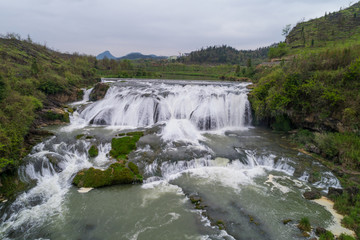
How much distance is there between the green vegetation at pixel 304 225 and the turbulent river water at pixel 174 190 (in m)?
0.29

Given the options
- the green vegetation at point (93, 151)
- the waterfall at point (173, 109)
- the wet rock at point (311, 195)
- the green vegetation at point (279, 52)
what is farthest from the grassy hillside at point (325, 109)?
the green vegetation at point (279, 52)

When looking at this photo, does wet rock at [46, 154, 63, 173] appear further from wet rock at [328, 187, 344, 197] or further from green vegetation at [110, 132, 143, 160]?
wet rock at [328, 187, 344, 197]

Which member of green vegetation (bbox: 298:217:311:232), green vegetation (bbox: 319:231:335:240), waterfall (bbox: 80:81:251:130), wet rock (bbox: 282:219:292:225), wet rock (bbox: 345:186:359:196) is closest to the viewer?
green vegetation (bbox: 319:231:335:240)

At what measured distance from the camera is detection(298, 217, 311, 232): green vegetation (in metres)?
8.18

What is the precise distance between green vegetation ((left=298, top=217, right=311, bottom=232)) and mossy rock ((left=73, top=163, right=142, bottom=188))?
28.2 ft

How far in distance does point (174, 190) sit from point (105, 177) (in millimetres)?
4302

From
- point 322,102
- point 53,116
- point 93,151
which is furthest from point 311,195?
point 53,116

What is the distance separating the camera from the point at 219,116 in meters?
22.2

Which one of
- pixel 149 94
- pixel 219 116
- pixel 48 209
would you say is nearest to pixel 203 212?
pixel 48 209

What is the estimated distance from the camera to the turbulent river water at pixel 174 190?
27.4 feet

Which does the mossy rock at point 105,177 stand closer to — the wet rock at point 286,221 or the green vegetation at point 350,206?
the wet rock at point 286,221

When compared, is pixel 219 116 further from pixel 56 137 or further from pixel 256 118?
pixel 56 137

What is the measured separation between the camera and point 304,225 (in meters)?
8.23

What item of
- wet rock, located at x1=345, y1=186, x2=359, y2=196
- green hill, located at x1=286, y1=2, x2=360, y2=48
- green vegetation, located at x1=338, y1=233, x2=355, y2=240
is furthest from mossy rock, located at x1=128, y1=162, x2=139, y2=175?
green hill, located at x1=286, y1=2, x2=360, y2=48
